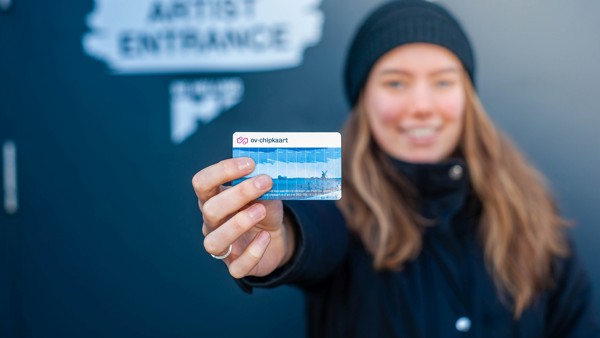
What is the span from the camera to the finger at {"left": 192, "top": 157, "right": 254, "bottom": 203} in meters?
0.91

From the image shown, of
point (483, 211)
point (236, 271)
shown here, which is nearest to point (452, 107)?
point (483, 211)

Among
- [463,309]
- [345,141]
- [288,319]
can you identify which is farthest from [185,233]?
[463,309]

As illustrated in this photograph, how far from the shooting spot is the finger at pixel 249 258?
0.95m

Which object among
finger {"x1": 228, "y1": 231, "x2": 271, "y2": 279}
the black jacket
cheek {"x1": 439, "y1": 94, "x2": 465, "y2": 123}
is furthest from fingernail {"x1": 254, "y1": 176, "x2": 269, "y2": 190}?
cheek {"x1": 439, "y1": 94, "x2": 465, "y2": 123}

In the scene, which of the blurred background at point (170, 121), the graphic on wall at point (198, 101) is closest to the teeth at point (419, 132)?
the blurred background at point (170, 121)

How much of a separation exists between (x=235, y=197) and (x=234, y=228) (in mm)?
48

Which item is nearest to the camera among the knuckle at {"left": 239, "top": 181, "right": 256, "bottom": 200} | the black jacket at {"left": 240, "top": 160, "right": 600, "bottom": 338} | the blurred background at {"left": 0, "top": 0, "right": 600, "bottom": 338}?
the knuckle at {"left": 239, "top": 181, "right": 256, "bottom": 200}

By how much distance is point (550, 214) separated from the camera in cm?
166

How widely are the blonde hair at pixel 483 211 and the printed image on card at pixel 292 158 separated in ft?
1.84

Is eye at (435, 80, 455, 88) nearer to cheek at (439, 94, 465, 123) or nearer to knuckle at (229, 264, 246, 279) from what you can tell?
cheek at (439, 94, 465, 123)

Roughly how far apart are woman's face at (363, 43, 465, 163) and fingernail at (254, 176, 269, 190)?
669 mm

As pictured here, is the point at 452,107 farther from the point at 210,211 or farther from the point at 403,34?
the point at 210,211

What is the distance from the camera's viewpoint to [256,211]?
36.6 inches

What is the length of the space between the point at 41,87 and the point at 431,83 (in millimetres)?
1172
